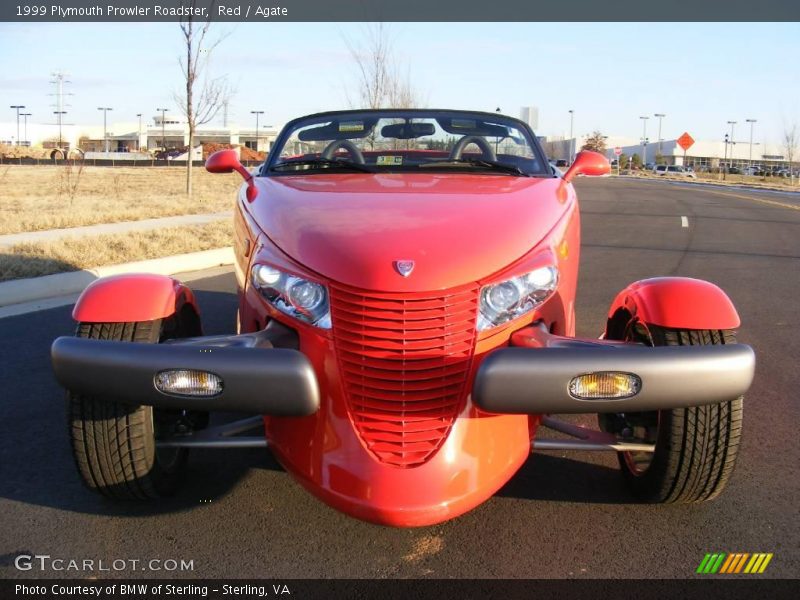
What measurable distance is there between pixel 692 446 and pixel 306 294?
161cm

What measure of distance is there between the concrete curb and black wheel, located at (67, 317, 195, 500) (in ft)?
14.1

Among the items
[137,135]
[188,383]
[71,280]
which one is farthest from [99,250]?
[137,135]

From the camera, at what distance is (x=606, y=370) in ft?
8.83

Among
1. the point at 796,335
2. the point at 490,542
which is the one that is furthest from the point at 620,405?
the point at 796,335

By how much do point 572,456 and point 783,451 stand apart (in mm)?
1085

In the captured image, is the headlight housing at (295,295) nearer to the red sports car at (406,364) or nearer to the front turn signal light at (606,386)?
the red sports car at (406,364)

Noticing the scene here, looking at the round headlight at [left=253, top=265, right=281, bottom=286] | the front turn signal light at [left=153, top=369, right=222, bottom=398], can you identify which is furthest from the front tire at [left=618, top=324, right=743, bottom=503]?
the front turn signal light at [left=153, top=369, right=222, bottom=398]

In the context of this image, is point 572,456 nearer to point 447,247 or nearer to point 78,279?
point 447,247

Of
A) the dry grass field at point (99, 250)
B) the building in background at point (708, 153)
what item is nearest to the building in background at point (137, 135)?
the building in background at point (708, 153)

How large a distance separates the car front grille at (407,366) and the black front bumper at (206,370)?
20 centimetres

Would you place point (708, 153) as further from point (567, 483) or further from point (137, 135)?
point (567, 483)

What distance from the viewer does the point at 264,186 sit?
4.00 meters

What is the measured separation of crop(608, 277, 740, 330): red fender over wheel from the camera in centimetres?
323

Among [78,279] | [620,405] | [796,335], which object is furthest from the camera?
[78,279]
